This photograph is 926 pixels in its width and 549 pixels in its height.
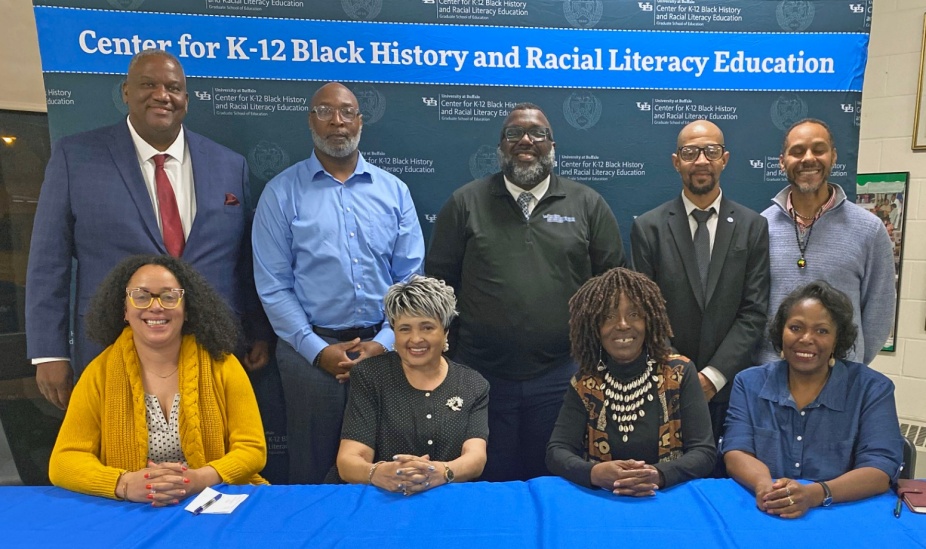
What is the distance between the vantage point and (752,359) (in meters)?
2.62

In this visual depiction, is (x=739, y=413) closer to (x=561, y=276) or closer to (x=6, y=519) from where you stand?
(x=561, y=276)

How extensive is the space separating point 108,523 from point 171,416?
1.52ft

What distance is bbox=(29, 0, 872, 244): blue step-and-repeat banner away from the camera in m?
3.06

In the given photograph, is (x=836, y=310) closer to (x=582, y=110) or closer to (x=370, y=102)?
(x=582, y=110)

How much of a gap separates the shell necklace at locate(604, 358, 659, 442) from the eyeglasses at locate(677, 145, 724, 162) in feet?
3.67

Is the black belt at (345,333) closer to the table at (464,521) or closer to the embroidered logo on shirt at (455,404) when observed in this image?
the embroidered logo on shirt at (455,404)

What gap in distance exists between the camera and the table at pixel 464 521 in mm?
1467

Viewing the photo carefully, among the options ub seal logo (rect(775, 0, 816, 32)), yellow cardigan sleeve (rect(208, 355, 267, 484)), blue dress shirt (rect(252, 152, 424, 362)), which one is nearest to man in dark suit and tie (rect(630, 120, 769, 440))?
blue dress shirt (rect(252, 152, 424, 362))

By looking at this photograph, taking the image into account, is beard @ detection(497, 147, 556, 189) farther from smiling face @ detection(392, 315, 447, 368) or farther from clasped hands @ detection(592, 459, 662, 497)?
clasped hands @ detection(592, 459, 662, 497)

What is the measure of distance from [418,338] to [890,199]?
11.9ft

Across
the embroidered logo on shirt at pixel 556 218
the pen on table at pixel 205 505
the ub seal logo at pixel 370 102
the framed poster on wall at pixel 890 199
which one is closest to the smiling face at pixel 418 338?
the pen on table at pixel 205 505

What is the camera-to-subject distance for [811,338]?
6.31 feet

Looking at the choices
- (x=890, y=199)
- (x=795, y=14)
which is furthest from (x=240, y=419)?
(x=890, y=199)

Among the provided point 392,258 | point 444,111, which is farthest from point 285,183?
point 444,111
